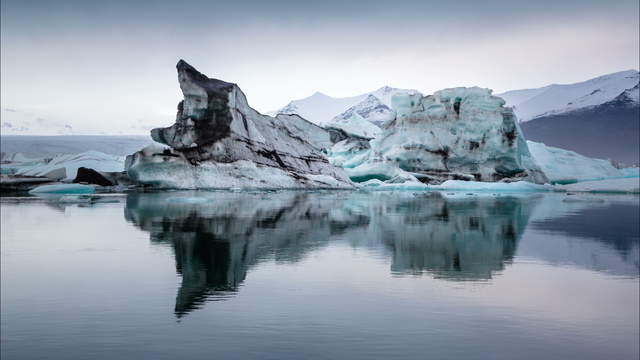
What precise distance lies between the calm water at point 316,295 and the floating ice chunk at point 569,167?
34519 mm

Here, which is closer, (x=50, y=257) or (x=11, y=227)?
(x=50, y=257)

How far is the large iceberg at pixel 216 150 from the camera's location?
27141mm

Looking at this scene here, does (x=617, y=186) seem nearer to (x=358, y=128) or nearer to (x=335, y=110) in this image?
(x=358, y=128)

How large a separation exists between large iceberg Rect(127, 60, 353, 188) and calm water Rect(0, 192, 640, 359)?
1781 centimetres

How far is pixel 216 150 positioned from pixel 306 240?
2066 centimetres

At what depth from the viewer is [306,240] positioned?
8.52 metres

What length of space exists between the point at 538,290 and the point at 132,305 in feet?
11.6

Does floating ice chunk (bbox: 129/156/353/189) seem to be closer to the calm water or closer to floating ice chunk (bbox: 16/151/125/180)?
floating ice chunk (bbox: 16/151/125/180)


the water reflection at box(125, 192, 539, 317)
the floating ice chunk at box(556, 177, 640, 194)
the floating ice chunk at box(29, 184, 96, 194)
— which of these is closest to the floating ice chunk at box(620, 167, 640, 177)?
the floating ice chunk at box(556, 177, 640, 194)

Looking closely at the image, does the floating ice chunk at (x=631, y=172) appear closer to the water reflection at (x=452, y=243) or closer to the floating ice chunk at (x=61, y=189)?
the water reflection at (x=452, y=243)

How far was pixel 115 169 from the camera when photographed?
35.2 meters

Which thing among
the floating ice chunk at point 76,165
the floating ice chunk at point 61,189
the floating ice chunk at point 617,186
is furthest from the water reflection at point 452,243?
the floating ice chunk at point 76,165

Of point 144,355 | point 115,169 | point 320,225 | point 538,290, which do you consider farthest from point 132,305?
point 115,169

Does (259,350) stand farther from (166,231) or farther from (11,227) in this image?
(11,227)
